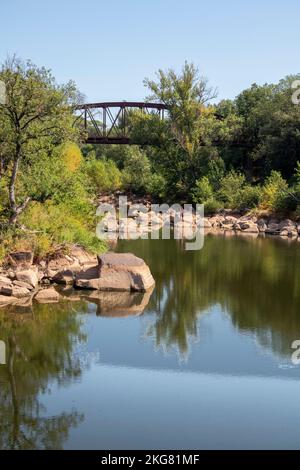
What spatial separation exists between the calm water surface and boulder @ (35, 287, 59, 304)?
45 cm

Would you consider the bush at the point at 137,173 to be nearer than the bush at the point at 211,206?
No

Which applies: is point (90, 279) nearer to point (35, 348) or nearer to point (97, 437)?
point (35, 348)

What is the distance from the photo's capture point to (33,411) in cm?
1002

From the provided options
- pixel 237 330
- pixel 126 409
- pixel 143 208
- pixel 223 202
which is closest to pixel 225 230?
pixel 223 202

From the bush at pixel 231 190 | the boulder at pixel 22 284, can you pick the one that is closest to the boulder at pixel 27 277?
the boulder at pixel 22 284

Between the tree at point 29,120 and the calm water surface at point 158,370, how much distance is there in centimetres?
496

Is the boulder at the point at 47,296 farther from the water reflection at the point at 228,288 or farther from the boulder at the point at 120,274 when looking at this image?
the water reflection at the point at 228,288

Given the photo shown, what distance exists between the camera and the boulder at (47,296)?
56.5 ft

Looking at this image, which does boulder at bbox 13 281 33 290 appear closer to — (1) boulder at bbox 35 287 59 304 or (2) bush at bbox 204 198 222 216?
(1) boulder at bbox 35 287 59 304

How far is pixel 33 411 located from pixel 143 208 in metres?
35.2

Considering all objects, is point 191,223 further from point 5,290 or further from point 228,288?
point 5,290

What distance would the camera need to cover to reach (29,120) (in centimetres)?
1875

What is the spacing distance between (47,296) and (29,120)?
5786 mm

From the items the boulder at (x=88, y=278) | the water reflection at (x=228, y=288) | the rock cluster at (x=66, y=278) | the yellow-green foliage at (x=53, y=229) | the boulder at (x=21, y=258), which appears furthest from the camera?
the yellow-green foliage at (x=53, y=229)
